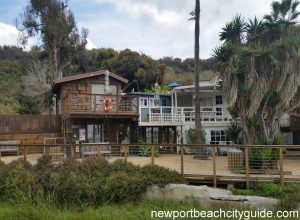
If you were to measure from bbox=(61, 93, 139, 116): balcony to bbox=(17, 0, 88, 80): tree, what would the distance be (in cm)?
1507

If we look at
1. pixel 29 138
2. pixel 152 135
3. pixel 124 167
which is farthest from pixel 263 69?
pixel 29 138

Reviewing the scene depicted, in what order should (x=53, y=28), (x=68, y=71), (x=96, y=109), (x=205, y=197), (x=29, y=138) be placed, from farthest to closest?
1. (x=68, y=71)
2. (x=53, y=28)
3. (x=29, y=138)
4. (x=96, y=109)
5. (x=205, y=197)

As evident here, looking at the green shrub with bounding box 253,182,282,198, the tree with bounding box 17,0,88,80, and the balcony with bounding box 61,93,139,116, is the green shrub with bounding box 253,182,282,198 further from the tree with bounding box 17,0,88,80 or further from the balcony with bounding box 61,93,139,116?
the tree with bounding box 17,0,88,80

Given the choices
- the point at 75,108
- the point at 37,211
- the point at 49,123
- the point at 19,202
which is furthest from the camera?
the point at 49,123

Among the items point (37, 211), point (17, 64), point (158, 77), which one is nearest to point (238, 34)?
point (37, 211)

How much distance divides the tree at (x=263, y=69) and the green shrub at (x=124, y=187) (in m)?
6.70

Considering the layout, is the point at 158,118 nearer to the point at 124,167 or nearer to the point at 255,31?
the point at 255,31

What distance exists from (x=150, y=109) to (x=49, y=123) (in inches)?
248

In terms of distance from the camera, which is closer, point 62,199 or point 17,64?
point 62,199

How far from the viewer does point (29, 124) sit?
872 inches

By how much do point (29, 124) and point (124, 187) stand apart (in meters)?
12.7

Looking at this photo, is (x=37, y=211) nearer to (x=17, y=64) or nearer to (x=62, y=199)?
(x=62, y=199)

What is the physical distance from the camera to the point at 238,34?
17.6m

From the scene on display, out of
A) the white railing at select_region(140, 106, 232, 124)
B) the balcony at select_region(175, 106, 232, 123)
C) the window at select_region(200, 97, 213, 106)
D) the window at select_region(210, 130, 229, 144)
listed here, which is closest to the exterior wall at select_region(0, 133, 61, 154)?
the white railing at select_region(140, 106, 232, 124)
